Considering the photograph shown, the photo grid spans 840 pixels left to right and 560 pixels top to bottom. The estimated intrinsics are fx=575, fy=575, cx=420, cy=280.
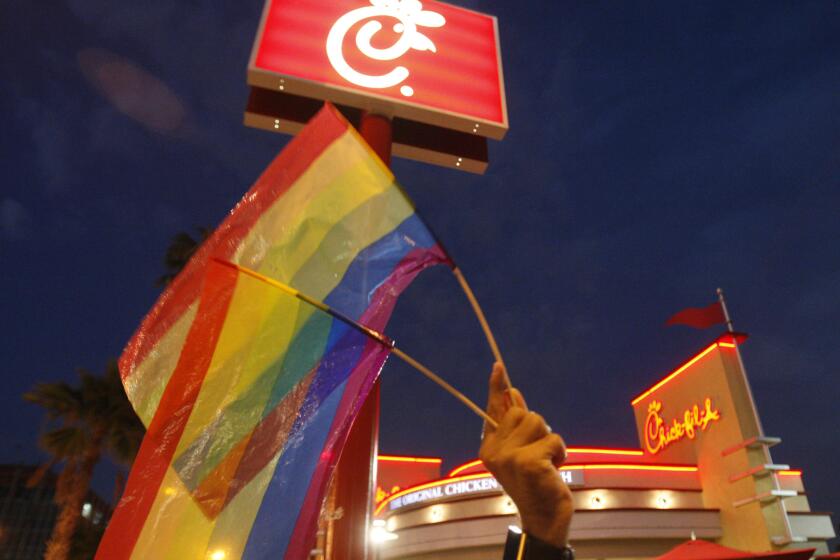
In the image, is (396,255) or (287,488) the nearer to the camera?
(287,488)

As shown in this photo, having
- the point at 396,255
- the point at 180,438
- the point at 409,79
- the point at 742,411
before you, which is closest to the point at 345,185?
the point at 396,255

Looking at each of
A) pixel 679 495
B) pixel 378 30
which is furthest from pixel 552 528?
pixel 679 495

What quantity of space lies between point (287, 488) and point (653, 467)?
2083cm

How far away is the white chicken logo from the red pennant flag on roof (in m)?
17.0

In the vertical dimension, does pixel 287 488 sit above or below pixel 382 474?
A: below

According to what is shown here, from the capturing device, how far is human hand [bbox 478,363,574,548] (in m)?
1.97

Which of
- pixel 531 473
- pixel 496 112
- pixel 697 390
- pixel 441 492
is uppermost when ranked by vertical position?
pixel 697 390

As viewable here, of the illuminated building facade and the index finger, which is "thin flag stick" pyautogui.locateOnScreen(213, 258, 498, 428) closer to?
the index finger

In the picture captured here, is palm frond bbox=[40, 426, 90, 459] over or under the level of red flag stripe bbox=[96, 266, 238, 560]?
over

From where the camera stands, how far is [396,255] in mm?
2752

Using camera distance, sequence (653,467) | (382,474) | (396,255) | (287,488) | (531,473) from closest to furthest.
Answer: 1. (531,473)
2. (287,488)
3. (396,255)
4. (653,467)
5. (382,474)

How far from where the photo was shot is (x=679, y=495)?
19875mm

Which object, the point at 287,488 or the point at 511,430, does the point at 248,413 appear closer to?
the point at 287,488

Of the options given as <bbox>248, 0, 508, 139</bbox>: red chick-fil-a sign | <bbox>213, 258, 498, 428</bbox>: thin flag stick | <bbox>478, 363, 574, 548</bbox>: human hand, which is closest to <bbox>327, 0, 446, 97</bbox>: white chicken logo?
<bbox>248, 0, 508, 139</bbox>: red chick-fil-a sign
